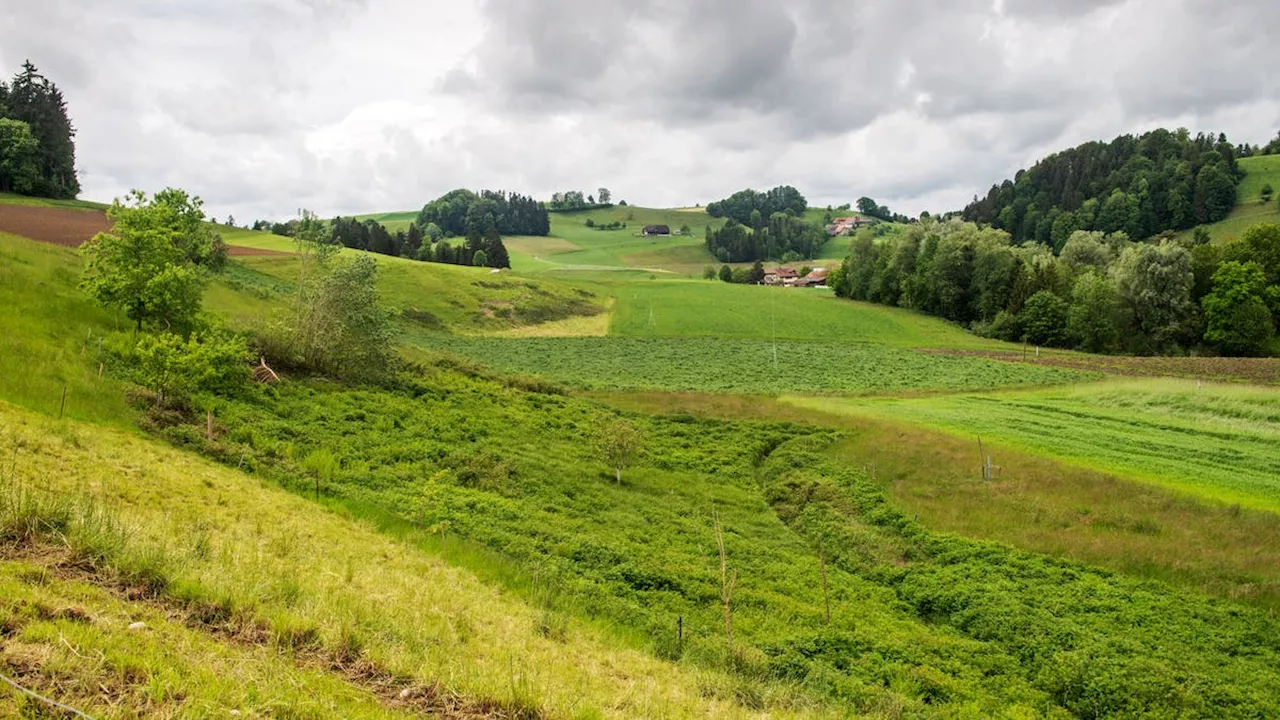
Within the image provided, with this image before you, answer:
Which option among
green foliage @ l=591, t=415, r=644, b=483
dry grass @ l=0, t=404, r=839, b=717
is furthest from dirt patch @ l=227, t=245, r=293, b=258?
dry grass @ l=0, t=404, r=839, b=717

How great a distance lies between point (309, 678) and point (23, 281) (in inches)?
1441

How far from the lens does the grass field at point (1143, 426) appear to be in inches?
1144

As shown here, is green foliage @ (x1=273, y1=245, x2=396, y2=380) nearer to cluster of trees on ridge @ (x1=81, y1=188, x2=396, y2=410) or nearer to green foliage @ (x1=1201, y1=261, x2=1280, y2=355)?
cluster of trees on ridge @ (x1=81, y1=188, x2=396, y2=410)

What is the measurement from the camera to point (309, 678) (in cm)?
758

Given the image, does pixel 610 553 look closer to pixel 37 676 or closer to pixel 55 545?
pixel 55 545

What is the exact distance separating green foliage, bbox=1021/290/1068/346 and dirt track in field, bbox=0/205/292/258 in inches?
4286

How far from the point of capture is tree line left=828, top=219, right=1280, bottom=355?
8312 centimetres

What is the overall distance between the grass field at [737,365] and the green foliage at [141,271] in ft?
91.2

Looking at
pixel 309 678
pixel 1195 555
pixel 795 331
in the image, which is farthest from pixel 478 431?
pixel 795 331

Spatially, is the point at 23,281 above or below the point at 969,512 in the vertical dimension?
above

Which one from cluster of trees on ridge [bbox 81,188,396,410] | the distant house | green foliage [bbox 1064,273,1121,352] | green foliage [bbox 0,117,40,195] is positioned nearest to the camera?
cluster of trees on ridge [bbox 81,188,396,410]

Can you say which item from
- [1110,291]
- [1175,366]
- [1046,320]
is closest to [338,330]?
[1175,366]

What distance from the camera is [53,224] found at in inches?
2734

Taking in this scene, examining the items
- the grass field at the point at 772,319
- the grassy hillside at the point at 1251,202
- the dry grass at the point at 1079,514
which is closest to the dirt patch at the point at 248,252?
the grass field at the point at 772,319
